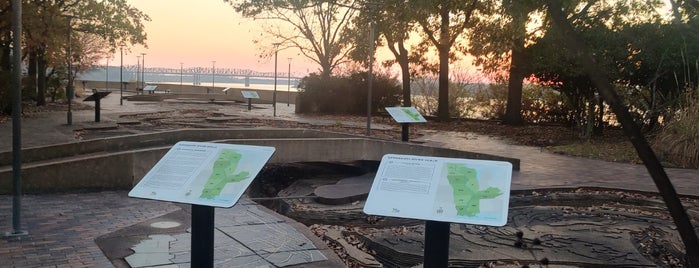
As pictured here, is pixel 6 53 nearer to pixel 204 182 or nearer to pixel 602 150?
pixel 602 150

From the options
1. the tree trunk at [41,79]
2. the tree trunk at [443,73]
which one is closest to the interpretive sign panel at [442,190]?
the tree trunk at [443,73]

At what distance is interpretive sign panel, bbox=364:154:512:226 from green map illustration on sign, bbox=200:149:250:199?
3.40 feet

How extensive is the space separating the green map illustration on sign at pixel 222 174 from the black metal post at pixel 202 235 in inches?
7.6

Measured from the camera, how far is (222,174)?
4414 mm

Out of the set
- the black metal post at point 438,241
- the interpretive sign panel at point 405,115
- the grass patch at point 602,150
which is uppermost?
the interpretive sign panel at point 405,115

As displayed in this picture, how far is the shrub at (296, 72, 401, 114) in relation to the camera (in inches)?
1192

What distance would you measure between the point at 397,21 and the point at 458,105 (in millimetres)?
6435

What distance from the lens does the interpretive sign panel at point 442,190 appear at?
3.72 metres

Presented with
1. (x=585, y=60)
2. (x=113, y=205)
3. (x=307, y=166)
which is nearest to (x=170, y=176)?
(x=585, y=60)

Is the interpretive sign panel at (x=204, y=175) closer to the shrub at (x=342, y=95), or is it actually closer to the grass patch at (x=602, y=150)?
the grass patch at (x=602, y=150)

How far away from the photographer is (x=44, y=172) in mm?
8430

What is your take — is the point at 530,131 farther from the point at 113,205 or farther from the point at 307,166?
the point at 113,205

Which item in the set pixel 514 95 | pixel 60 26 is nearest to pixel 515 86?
pixel 514 95

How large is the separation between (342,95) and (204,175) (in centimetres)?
2596
